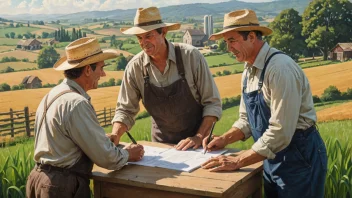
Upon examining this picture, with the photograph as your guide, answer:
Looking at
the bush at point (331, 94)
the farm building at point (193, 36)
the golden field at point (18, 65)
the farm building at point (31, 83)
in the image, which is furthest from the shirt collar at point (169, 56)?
the golden field at point (18, 65)

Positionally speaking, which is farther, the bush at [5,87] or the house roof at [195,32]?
the bush at [5,87]

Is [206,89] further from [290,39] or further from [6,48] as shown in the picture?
[6,48]

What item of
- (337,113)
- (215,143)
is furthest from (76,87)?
(337,113)

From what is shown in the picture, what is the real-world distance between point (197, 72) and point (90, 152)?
1213 mm

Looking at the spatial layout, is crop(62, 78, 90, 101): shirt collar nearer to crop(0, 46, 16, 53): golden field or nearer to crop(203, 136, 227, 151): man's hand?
crop(203, 136, 227, 151): man's hand

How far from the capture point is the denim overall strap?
2.96 metres

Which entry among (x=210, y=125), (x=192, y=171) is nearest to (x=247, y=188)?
(x=192, y=171)

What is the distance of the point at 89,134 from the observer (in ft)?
9.29

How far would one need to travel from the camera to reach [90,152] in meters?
2.88

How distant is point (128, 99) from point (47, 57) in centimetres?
570

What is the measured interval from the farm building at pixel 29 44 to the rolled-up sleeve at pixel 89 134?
6.82 meters

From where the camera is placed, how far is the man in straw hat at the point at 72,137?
9.29 feet

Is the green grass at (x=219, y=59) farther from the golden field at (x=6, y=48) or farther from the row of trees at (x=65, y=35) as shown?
the golden field at (x=6, y=48)

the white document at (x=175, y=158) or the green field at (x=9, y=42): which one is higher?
the green field at (x=9, y=42)
